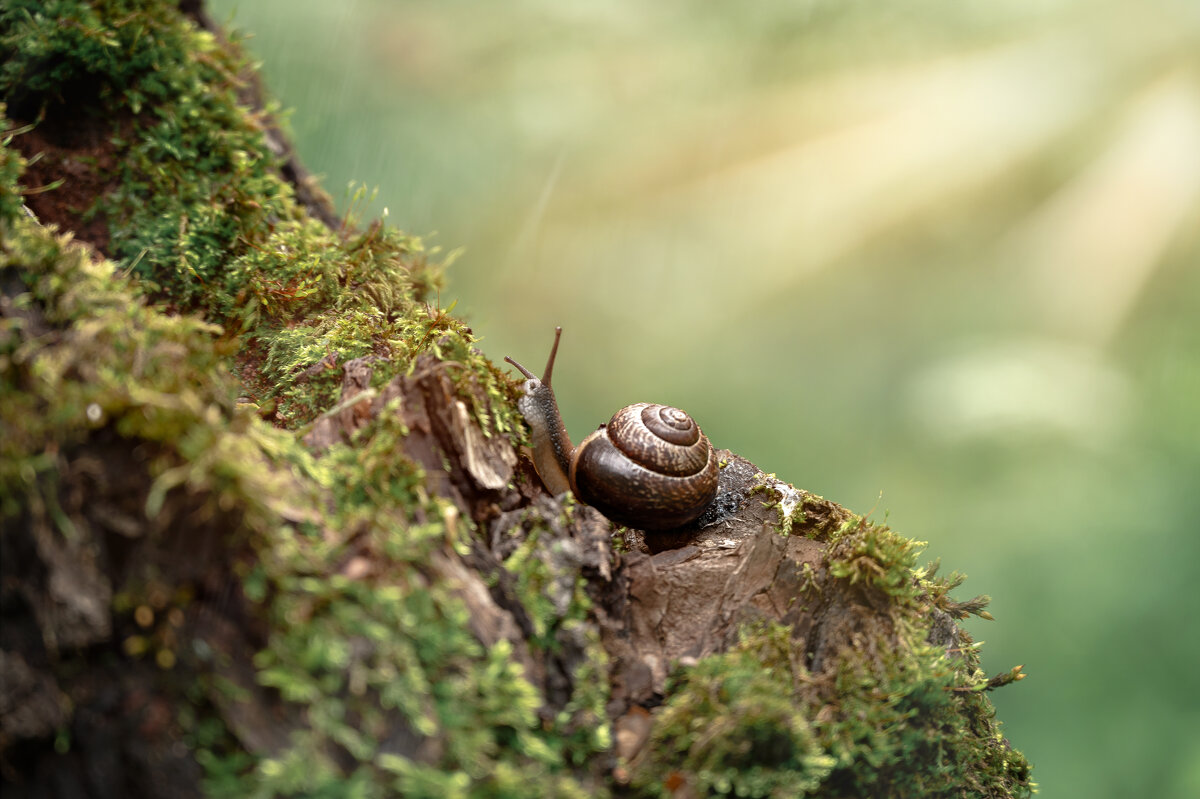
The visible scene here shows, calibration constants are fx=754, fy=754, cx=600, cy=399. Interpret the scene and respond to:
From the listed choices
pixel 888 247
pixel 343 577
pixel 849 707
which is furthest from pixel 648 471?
pixel 888 247

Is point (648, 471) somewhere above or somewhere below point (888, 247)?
below

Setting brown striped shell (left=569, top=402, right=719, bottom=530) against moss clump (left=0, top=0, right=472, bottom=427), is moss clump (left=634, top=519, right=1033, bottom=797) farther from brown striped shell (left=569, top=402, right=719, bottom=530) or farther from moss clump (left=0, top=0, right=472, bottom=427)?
moss clump (left=0, top=0, right=472, bottom=427)

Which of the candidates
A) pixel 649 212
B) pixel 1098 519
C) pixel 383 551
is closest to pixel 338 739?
pixel 383 551

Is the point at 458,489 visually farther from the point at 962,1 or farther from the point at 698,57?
the point at 962,1

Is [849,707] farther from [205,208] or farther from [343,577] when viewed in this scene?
[205,208]

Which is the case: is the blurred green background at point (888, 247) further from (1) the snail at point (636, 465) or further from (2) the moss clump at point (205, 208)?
(1) the snail at point (636, 465)

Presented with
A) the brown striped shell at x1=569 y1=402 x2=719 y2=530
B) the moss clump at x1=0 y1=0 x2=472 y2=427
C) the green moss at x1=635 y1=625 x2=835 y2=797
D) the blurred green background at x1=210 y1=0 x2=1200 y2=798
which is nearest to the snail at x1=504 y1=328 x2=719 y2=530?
the brown striped shell at x1=569 y1=402 x2=719 y2=530

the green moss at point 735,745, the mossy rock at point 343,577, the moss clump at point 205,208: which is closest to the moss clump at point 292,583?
the mossy rock at point 343,577
